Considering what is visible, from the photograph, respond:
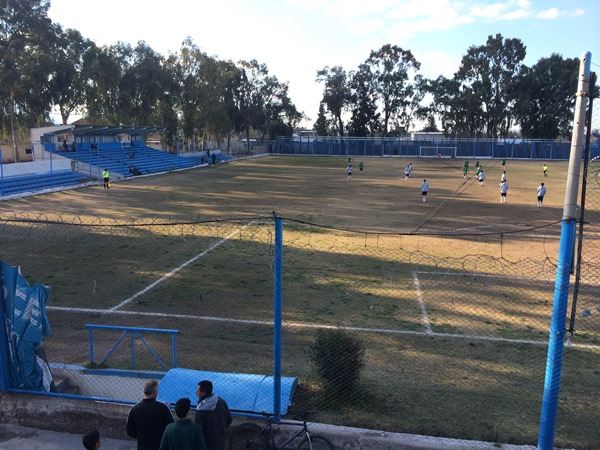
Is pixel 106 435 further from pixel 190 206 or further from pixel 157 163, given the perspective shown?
pixel 157 163

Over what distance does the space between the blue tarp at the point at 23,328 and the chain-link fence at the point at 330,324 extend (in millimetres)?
1025

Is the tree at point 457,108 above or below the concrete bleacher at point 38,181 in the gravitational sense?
above

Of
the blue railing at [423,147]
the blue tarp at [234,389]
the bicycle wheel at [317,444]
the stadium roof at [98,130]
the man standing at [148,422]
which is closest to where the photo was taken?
the man standing at [148,422]

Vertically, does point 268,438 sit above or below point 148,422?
below

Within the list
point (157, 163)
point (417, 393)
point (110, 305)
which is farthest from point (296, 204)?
point (157, 163)

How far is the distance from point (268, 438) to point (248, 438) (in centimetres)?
27

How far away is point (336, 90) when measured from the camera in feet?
309

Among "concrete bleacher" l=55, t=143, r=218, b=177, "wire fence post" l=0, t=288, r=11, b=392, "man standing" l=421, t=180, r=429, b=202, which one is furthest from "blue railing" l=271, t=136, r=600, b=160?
"wire fence post" l=0, t=288, r=11, b=392

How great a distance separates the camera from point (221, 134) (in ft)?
261

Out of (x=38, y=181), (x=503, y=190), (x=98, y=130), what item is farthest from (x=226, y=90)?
(x=503, y=190)

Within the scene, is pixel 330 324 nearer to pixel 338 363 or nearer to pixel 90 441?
pixel 338 363

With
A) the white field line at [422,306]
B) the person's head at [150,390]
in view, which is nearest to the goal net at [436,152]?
the white field line at [422,306]

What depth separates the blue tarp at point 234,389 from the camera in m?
5.57

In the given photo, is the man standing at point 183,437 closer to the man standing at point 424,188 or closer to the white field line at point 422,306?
the white field line at point 422,306
